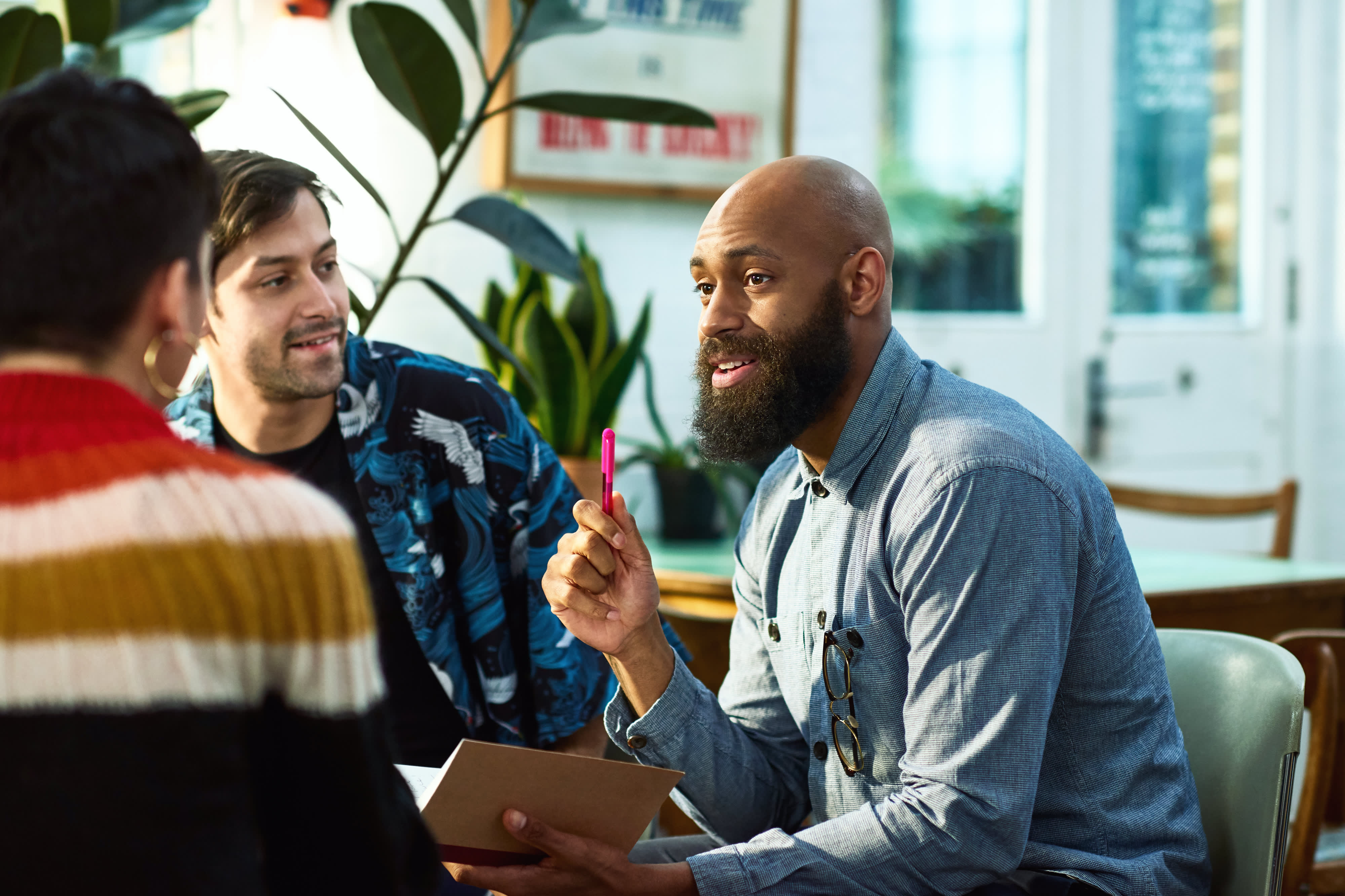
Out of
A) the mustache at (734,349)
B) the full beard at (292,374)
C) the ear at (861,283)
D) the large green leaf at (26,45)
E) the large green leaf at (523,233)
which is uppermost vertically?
the large green leaf at (26,45)

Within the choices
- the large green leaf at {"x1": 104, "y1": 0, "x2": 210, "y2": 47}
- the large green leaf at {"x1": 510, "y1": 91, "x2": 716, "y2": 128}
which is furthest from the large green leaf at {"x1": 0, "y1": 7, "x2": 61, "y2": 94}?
the large green leaf at {"x1": 510, "y1": 91, "x2": 716, "y2": 128}

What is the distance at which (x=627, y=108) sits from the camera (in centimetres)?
202

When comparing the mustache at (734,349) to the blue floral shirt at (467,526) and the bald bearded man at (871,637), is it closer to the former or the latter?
the bald bearded man at (871,637)

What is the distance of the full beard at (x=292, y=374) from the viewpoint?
1574 mm

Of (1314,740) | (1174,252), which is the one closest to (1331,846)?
(1314,740)

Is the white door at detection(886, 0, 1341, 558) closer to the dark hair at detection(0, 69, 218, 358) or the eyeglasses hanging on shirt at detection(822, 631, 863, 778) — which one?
the eyeglasses hanging on shirt at detection(822, 631, 863, 778)

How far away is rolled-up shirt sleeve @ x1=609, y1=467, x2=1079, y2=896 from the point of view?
3.60 feet

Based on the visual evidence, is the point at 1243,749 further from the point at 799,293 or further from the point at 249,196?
the point at 249,196

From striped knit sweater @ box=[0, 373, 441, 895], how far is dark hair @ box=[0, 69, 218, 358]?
3 centimetres

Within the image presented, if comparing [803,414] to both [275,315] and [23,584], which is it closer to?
[275,315]

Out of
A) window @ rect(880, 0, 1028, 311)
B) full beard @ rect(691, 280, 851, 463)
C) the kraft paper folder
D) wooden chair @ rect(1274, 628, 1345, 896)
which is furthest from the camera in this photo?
window @ rect(880, 0, 1028, 311)

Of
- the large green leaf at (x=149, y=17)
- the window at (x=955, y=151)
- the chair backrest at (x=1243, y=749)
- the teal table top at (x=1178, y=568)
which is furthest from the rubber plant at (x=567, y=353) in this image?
the chair backrest at (x=1243, y=749)

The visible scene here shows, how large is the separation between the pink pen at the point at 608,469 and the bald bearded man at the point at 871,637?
19mm

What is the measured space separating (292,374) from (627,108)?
2.46 ft
